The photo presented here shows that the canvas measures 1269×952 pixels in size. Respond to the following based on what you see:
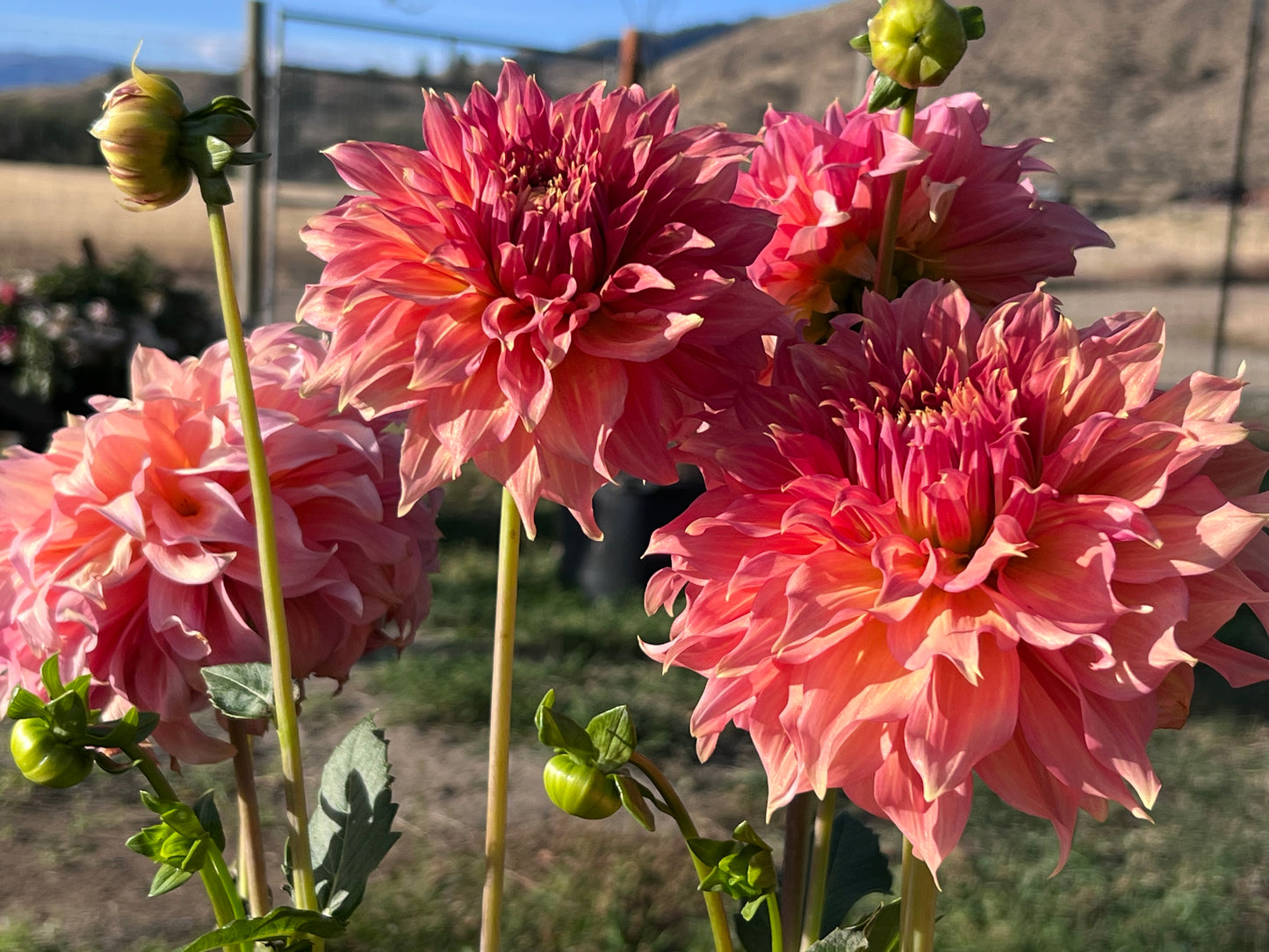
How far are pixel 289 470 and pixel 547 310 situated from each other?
0.57 feet

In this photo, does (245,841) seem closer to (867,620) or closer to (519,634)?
(867,620)

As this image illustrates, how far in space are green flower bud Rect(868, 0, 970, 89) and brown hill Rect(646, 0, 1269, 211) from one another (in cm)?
590

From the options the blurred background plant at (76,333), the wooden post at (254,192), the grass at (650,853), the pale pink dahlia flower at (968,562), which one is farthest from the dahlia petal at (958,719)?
the wooden post at (254,192)

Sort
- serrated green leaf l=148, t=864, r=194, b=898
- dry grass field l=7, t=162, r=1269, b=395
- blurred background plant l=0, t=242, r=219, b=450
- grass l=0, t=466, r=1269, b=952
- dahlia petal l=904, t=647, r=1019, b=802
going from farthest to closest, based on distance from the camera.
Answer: dry grass field l=7, t=162, r=1269, b=395 < blurred background plant l=0, t=242, r=219, b=450 < grass l=0, t=466, r=1269, b=952 < serrated green leaf l=148, t=864, r=194, b=898 < dahlia petal l=904, t=647, r=1019, b=802

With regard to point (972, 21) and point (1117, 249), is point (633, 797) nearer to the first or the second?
point (972, 21)

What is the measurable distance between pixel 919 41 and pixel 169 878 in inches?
16.7

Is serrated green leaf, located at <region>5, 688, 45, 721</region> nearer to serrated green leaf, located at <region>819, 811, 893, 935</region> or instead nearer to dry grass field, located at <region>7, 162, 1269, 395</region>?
serrated green leaf, located at <region>819, 811, 893, 935</region>

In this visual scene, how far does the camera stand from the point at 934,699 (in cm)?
37

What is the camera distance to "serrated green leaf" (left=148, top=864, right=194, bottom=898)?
459mm

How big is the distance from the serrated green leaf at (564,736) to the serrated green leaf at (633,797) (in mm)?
13

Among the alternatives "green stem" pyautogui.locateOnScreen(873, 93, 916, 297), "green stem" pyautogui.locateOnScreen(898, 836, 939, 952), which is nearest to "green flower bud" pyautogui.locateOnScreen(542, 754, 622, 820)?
"green stem" pyautogui.locateOnScreen(898, 836, 939, 952)

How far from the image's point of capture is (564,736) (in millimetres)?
422

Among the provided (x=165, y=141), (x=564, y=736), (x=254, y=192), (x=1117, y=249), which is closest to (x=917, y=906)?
(x=564, y=736)

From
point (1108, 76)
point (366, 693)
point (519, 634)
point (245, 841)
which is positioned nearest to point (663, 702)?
point (519, 634)
